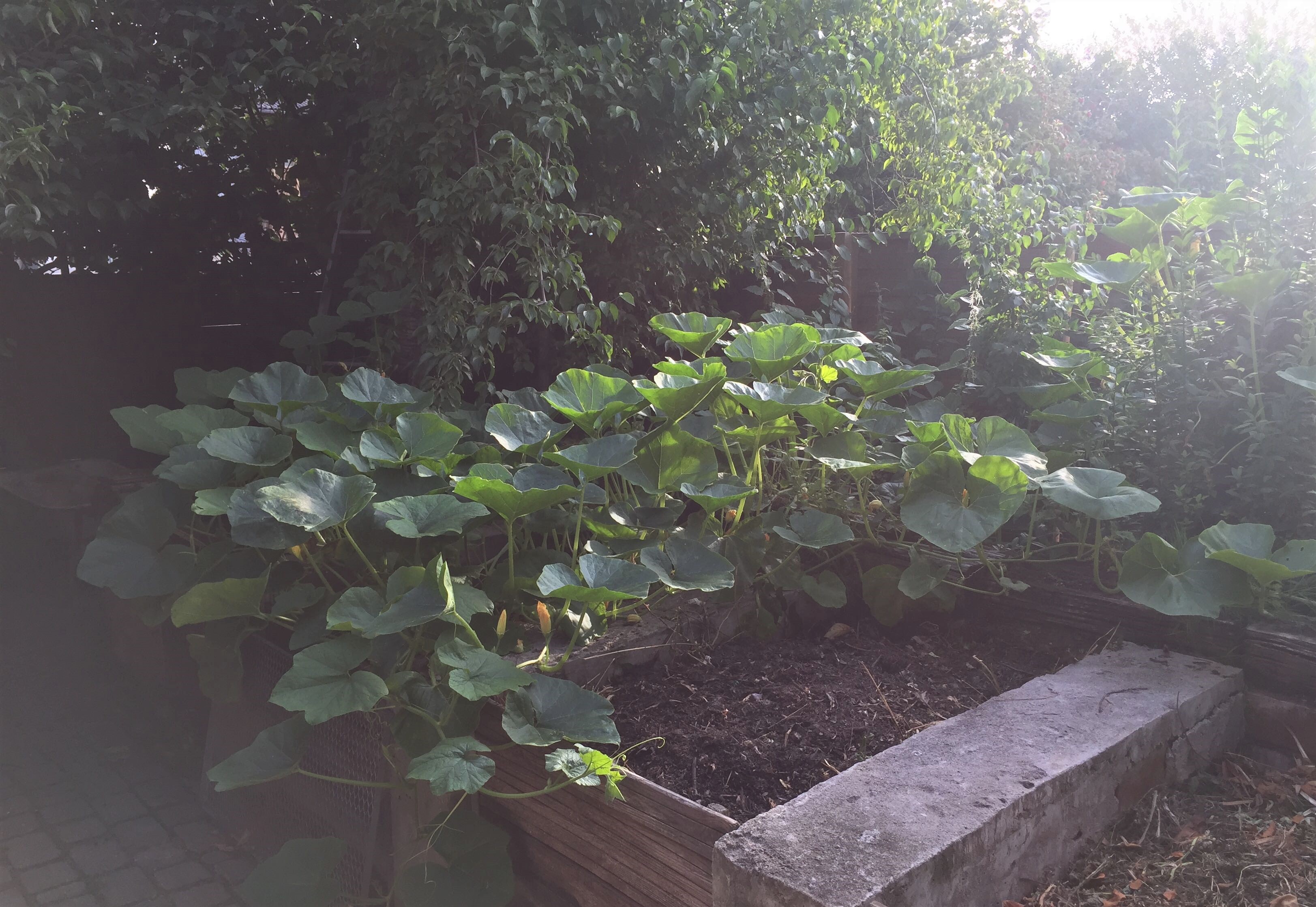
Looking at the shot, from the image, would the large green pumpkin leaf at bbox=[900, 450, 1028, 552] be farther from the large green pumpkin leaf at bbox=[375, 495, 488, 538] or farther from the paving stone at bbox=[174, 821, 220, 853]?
the paving stone at bbox=[174, 821, 220, 853]

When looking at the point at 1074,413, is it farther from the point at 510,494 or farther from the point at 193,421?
the point at 193,421

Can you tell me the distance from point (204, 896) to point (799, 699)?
1468 mm

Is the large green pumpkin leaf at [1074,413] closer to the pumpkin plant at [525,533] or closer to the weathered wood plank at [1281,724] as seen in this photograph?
the pumpkin plant at [525,533]

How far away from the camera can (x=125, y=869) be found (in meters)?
2.20

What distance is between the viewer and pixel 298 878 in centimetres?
160

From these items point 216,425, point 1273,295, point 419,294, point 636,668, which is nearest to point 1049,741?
point 636,668

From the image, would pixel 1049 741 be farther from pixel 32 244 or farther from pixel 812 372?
pixel 32 244

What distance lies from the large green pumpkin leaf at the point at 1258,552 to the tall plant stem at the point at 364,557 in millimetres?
1580

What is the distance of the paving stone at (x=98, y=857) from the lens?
→ 2.20 m

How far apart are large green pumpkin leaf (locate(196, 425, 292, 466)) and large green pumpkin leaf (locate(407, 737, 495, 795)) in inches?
28.2

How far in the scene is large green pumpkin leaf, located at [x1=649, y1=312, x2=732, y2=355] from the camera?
2.10 meters

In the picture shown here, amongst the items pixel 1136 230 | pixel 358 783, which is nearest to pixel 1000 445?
pixel 1136 230

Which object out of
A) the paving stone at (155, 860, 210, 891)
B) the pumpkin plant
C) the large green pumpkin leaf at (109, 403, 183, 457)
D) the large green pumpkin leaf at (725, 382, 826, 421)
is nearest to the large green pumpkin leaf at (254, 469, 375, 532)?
the pumpkin plant

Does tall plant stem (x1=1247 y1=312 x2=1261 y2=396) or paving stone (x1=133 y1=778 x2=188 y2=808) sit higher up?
tall plant stem (x1=1247 y1=312 x2=1261 y2=396)
